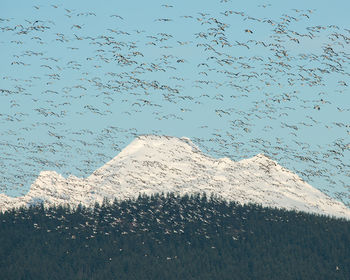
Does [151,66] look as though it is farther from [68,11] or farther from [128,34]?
[68,11]

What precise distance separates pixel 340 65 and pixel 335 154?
43.9 feet

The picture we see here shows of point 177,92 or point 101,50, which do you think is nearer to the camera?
point 101,50

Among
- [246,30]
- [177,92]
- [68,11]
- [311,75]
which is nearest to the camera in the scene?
[246,30]

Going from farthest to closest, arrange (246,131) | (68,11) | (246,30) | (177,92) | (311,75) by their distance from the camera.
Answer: (246,131)
(177,92)
(311,75)
(68,11)
(246,30)

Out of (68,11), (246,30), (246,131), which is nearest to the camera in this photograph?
(246,30)

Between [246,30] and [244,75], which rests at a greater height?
[246,30]

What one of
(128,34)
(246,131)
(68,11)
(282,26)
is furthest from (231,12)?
(246,131)

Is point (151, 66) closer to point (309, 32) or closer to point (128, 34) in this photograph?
point (128, 34)

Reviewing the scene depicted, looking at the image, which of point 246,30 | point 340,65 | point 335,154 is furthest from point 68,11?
point 335,154

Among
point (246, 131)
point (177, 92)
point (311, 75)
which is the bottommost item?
point (246, 131)

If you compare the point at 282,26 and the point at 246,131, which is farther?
the point at 246,131

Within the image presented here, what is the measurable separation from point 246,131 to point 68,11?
3017 cm

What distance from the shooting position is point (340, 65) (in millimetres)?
69438

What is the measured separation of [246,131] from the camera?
3334 inches
